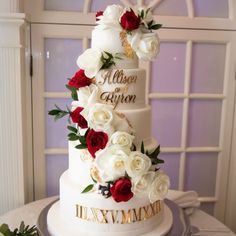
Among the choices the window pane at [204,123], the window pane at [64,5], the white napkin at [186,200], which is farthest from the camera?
the window pane at [204,123]

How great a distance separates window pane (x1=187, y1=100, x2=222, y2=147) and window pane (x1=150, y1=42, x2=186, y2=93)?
168mm

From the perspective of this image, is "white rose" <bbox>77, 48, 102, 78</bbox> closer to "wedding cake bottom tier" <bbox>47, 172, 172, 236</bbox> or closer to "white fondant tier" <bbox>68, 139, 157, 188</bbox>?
"white fondant tier" <bbox>68, 139, 157, 188</bbox>

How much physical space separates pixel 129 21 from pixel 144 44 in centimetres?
9

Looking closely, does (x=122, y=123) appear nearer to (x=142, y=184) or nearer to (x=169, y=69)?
(x=142, y=184)

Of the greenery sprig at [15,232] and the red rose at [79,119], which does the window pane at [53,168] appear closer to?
the greenery sprig at [15,232]

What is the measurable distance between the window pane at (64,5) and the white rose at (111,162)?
1.12m

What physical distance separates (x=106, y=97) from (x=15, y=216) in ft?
2.82

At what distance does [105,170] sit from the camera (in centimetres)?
103

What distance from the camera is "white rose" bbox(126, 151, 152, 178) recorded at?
101 cm

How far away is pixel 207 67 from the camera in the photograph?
2.02 metres

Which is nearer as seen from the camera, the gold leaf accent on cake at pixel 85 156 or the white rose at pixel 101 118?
the white rose at pixel 101 118

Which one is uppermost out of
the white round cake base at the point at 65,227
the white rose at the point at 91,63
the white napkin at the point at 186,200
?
the white rose at the point at 91,63

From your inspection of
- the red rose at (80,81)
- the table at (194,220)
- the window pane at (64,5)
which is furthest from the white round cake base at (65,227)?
the window pane at (64,5)

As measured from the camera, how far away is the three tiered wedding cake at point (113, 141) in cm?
103
